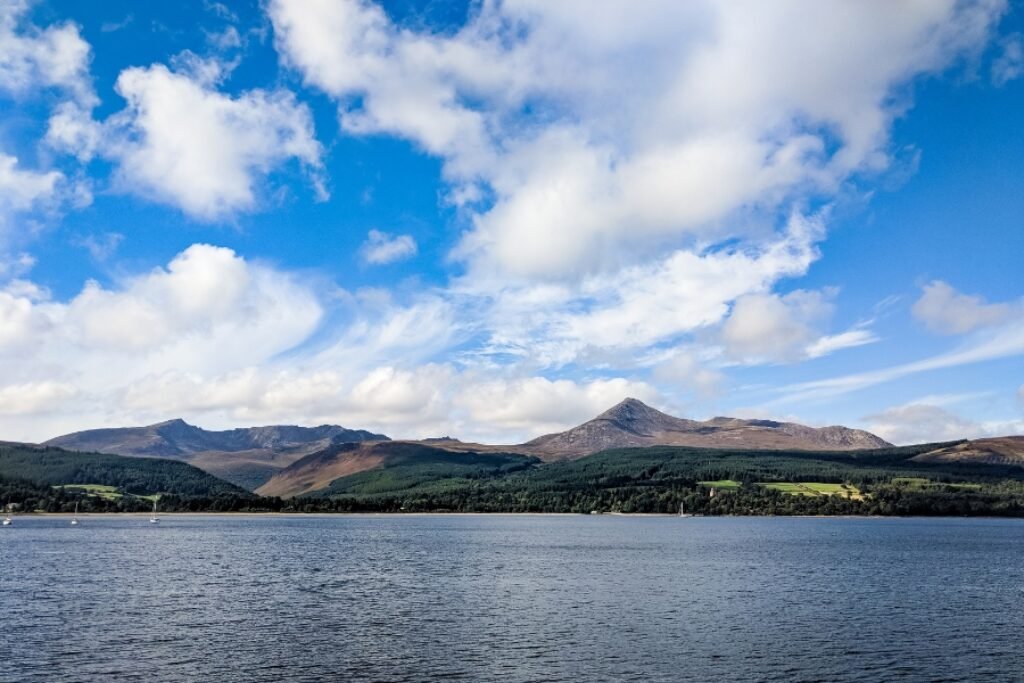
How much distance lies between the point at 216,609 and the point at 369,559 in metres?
63.6

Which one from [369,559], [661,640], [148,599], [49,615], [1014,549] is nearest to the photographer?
[661,640]

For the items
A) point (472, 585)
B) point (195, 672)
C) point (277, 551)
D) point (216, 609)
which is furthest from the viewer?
point (277, 551)

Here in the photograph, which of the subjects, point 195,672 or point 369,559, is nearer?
point 195,672

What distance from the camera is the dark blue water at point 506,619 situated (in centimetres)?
5109

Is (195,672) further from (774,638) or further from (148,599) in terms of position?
(774,638)

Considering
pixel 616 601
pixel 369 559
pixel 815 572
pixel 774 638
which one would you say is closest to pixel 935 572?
pixel 815 572

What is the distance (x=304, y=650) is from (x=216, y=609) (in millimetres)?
21995

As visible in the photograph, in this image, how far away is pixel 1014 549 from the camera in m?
169

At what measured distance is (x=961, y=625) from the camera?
228 feet

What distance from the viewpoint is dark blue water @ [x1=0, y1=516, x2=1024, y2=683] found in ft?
168

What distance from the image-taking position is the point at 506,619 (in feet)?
228

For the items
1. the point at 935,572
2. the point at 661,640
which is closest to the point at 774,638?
the point at 661,640

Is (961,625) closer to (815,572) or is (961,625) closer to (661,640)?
(661,640)

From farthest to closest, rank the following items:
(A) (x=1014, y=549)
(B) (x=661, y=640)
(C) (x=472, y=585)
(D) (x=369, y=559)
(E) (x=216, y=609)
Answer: (A) (x=1014, y=549), (D) (x=369, y=559), (C) (x=472, y=585), (E) (x=216, y=609), (B) (x=661, y=640)
